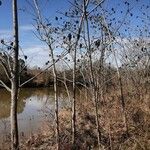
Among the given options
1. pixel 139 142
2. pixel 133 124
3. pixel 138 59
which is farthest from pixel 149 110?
pixel 138 59

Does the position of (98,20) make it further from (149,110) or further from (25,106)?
(25,106)

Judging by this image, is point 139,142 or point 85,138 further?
point 85,138

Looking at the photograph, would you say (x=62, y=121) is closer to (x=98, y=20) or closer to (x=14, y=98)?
(x=98, y=20)

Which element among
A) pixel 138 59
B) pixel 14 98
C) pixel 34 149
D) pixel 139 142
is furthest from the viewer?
pixel 138 59

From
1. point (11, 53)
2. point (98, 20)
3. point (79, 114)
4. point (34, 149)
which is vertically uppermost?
point (98, 20)

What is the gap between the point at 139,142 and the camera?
374 inches

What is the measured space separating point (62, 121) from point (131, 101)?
12.6ft

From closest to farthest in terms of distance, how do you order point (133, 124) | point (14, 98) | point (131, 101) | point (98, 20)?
point (14, 98), point (98, 20), point (133, 124), point (131, 101)

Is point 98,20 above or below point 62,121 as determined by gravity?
above

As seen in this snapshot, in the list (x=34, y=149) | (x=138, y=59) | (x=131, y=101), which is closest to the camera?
(x=34, y=149)

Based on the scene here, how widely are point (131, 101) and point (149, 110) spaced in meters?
4.26

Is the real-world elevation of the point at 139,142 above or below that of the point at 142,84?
below

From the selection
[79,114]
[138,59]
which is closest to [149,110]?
[79,114]

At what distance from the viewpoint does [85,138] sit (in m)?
13.2
